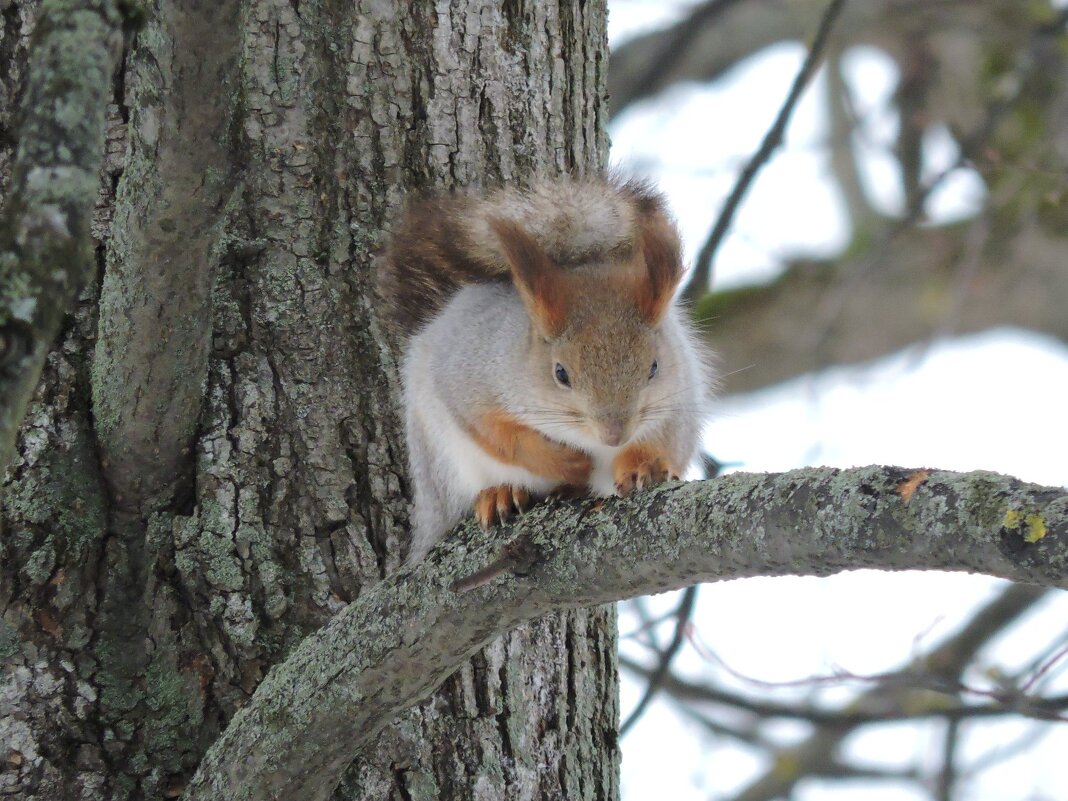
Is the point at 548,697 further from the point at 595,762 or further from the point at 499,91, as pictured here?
the point at 499,91

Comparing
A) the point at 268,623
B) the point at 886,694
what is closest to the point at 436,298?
the point at 268,623

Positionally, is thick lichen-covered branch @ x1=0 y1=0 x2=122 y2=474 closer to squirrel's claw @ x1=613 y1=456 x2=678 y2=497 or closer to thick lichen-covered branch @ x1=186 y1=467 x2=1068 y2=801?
thick lichen-covered branch @ x1=186 y1=467 x2=1068 y2=801

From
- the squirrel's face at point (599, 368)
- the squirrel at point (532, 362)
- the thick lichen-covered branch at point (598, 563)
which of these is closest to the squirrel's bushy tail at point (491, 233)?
the squirrel at point (532, 362)

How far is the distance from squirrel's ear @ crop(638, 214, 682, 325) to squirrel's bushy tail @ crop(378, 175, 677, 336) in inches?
2.4

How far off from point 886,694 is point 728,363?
4.08 ft

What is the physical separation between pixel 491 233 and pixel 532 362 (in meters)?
0.18

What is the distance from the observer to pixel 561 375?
1.70m

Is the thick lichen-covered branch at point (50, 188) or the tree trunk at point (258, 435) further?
the tree trunk at point (258, 435)

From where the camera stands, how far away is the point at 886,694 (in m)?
3.33

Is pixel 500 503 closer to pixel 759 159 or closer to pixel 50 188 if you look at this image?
pixel 759 159

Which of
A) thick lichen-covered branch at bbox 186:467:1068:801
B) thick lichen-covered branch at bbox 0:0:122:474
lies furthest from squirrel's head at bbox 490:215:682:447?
thick lichen-covered branch at bbox 0:0:122:474

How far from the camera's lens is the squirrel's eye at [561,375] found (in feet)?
5.56

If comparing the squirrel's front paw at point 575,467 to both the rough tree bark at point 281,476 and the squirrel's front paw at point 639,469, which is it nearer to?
the squirrel's front paw at point 639,469

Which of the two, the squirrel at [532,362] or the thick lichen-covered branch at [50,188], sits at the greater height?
the squirrel at [532,362]
